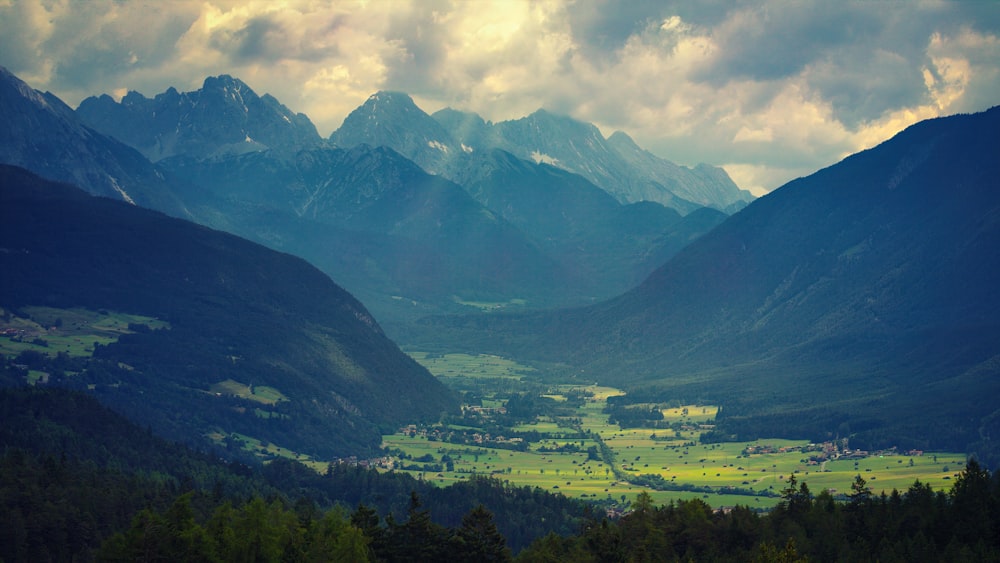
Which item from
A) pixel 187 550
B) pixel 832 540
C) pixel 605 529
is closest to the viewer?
pixel 187 550

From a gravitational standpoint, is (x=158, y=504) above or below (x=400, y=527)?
above

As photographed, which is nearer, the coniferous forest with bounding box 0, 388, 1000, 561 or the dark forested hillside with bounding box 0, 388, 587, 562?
the coniferous forest with bounding box 0, 388, 1000, 561

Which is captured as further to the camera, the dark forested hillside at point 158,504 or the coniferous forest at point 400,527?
the dark forested hillside at point 158,504

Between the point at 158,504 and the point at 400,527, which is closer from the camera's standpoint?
the point at 400,527

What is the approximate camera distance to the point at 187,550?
92000mm

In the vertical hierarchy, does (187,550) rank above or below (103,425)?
below

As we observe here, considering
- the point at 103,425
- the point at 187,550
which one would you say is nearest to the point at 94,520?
the point at 187,550

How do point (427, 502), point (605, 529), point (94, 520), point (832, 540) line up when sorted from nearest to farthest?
1. point (605, 529)
2. point (832, 540)
3. point (94, 520)
4. point (427, 502)

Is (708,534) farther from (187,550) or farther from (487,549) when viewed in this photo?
(187,550)

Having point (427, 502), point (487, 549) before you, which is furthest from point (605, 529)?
point (427, 502)

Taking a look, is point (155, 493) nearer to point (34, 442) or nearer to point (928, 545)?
point (34, 442)

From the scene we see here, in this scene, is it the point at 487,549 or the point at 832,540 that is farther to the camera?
the point at 832,540

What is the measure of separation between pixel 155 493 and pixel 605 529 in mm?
62583

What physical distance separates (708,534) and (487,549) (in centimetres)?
3072
